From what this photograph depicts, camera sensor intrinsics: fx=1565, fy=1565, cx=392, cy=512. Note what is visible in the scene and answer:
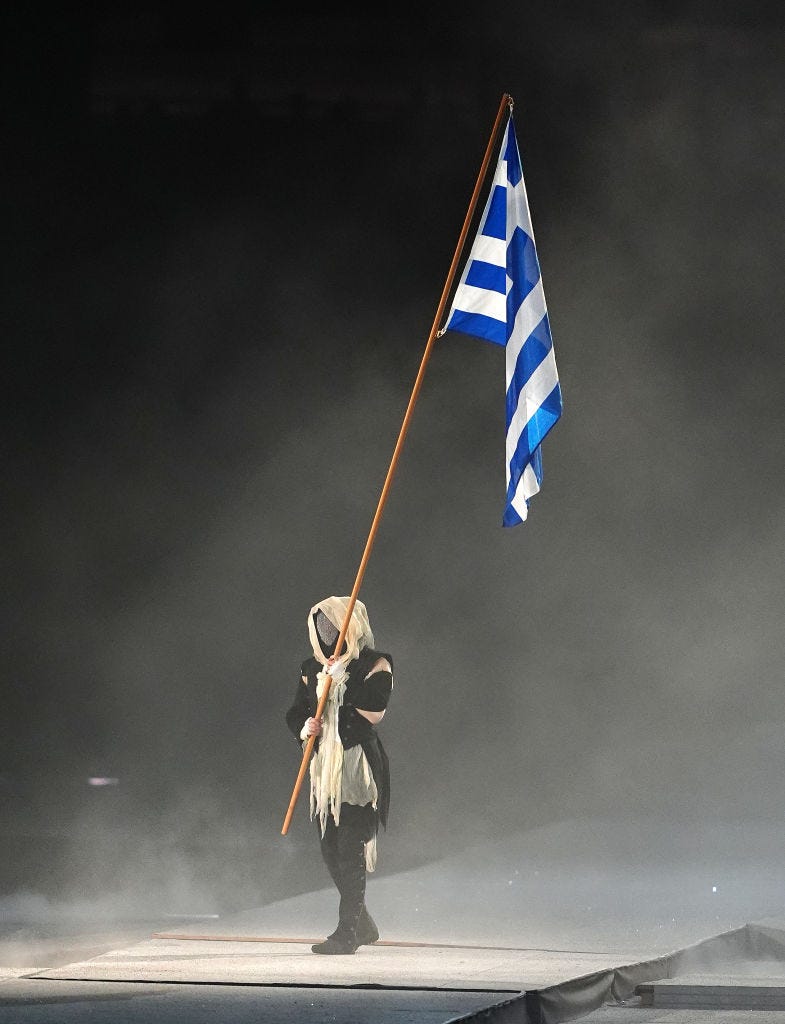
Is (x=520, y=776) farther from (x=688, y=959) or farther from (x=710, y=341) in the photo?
(x=688, y=959)

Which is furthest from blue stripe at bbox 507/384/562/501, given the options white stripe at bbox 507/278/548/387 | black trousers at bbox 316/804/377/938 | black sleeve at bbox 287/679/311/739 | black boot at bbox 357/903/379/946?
black boot at bbox 357/903/379/946

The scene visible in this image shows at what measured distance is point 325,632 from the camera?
407 cm

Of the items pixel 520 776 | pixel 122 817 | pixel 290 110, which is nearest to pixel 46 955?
pixel 122 817

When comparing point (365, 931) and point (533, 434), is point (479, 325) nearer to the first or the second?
point (533, 434)

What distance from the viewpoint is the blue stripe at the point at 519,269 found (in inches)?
156

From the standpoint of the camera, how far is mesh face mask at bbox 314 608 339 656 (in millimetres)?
4066

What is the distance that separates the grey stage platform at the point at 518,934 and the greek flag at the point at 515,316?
109 centimetres

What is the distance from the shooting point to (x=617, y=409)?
613 cm

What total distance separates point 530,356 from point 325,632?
0.89m

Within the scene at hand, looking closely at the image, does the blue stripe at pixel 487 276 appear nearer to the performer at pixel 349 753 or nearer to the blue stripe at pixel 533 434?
the blue stripe at pixel 533 434

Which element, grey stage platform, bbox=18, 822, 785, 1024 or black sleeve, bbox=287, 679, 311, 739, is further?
black sleeve, bbox=287, 679, 311, 739

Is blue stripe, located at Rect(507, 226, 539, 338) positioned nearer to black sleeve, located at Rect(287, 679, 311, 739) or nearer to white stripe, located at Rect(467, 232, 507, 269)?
white stripe, located at Rect(467, 232, 507, 269)

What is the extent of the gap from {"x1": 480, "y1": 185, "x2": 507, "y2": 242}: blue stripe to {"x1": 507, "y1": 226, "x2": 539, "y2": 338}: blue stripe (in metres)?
0.04

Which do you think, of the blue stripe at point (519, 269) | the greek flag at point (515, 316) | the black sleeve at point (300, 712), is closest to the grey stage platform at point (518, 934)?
the black sleeve at point (300, 712)
